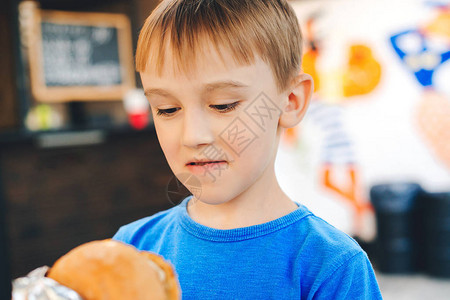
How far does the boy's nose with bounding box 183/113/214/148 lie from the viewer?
0.80 metres

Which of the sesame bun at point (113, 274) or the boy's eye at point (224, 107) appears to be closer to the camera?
the sesame bun at point (113, 274)

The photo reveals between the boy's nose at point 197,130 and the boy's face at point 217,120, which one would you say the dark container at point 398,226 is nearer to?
the boy's face at point 217,120

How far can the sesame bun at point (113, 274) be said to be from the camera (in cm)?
65

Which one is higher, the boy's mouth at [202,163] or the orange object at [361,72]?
the orange object at [361,72]

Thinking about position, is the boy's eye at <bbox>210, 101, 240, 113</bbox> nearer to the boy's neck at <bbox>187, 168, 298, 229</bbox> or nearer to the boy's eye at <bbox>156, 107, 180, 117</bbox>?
the boy's eye at <bbox>156, 107, 180, 117</bbox>

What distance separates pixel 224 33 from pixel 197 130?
7.4 inches

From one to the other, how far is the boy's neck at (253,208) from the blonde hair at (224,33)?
0.74 feet

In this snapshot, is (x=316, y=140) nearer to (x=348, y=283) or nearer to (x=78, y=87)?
(x=78, y=87)

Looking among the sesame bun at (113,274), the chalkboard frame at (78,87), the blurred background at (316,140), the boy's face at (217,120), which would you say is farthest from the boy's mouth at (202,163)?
the chalkboard frame at (78,87)

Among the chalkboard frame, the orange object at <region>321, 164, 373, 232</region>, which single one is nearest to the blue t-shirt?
the orange object at <region>321, 164, 373, 232</region>

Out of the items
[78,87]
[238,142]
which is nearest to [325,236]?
[238,142]

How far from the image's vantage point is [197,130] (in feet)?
2.62

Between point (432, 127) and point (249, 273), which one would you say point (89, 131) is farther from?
point (249, 273)

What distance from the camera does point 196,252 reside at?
948 millimetres
